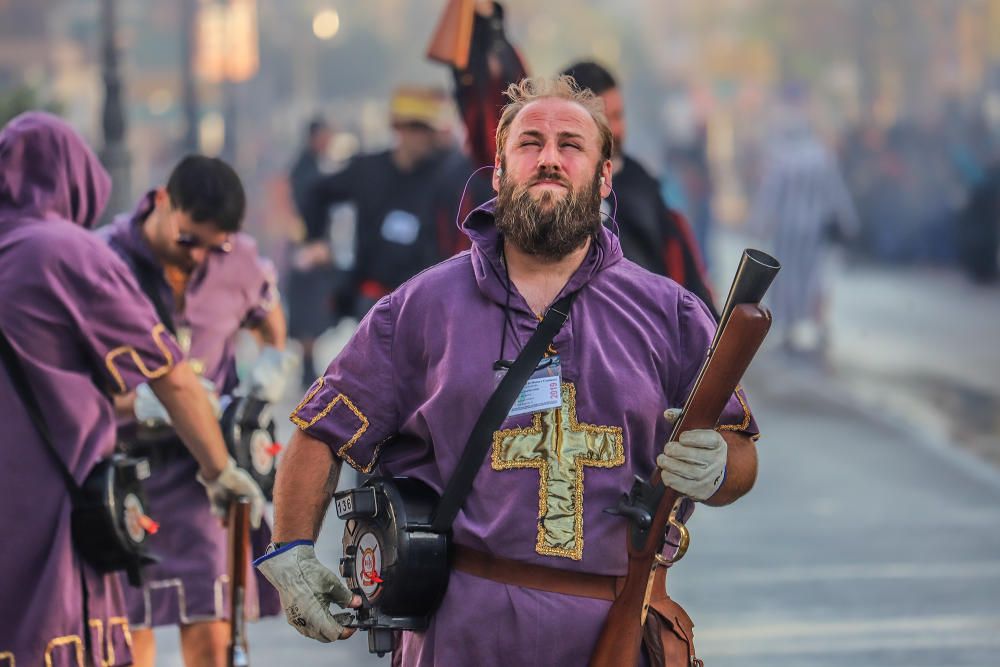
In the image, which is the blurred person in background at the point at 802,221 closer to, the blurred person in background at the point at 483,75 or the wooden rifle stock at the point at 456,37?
the blurred person in background at the point at 483,75

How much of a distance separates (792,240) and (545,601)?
1729cm

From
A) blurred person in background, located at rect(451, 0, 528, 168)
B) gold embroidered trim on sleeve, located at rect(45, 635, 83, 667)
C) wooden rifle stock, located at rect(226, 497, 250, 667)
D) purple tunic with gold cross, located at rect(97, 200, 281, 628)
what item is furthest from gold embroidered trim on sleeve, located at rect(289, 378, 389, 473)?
blurred person in background, located at rect(451, 0, 528, 168)

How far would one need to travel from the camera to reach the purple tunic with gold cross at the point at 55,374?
199 inches

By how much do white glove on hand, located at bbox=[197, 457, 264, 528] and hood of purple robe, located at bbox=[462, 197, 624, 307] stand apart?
192cm

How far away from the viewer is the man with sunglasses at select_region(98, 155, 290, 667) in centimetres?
629

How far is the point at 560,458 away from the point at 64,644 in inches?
67.4

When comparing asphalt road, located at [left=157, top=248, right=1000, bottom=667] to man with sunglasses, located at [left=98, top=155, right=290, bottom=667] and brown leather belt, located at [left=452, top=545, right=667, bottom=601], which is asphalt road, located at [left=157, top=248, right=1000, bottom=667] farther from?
brown leather belt, located at [left=452, top=545, right=667, bottom=601]

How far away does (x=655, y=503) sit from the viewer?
3936mm

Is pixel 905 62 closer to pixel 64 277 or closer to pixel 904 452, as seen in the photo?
pixel 904 452

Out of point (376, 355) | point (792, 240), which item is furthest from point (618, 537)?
point (792, 240)

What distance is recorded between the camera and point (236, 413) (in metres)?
6.47

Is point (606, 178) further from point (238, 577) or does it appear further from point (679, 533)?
point (238, 577)

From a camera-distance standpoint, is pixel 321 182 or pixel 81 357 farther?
pixel 321 182

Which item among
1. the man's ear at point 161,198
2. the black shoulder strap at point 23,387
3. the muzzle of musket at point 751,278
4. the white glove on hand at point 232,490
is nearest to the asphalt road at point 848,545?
the white glove on hand at point 232,490
